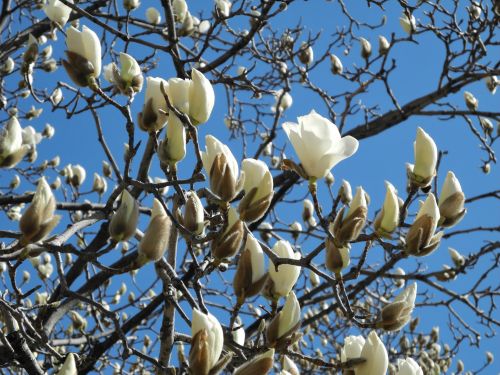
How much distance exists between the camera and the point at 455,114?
9.87 ft

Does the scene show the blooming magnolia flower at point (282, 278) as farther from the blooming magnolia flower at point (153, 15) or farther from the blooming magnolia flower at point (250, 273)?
the blooming magnolia flower at point (153, 15)

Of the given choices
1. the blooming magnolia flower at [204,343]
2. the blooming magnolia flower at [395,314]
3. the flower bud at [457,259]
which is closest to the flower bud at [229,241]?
the blooming magnolia flower at [204,343]

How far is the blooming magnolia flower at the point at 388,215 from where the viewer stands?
1.21 meters

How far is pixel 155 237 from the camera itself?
3.52 ft

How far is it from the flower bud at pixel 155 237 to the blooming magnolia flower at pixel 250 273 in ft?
0.46

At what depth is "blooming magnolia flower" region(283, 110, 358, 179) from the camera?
3.87 ft

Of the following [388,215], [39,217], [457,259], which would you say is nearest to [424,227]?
[388,215]

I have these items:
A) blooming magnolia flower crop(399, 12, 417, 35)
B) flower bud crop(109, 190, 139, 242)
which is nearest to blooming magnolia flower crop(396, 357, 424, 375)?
flower bud crop(109, 190, 139, 242)

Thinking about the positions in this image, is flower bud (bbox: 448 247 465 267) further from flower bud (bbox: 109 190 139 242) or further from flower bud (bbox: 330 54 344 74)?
flower bud (bbox: 109 190 139 242)

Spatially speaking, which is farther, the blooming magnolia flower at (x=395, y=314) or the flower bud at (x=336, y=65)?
the flower bud at (x=336, y=65)

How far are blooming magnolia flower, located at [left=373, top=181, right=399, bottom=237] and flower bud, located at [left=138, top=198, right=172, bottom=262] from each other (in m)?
0.42

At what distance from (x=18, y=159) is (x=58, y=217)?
0.75ft

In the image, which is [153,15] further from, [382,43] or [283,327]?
[283,327]

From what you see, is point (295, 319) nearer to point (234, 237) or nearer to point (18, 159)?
point (234, 237)
